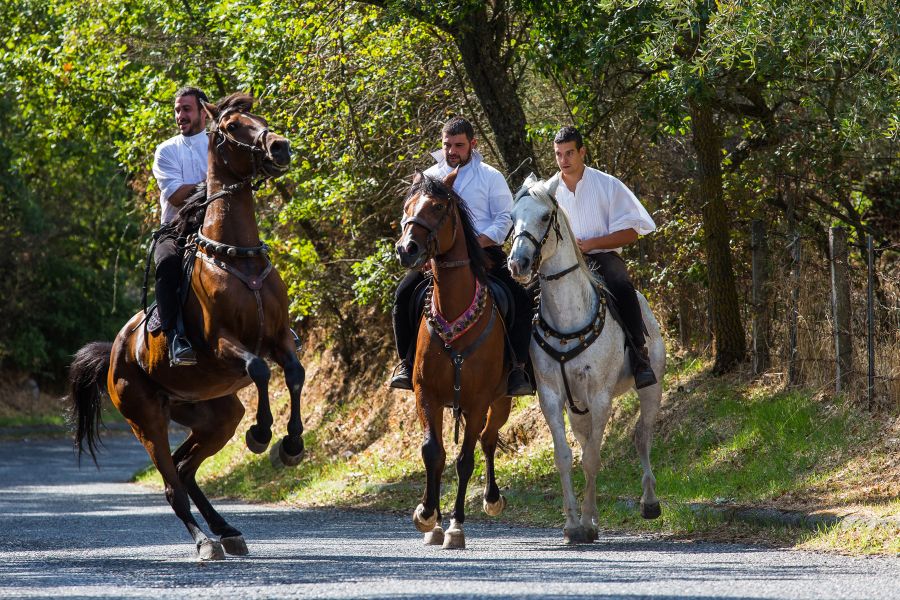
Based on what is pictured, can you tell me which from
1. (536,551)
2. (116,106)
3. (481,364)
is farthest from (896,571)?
(116,106)

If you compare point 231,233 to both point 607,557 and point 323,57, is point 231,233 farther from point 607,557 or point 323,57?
point 323,57

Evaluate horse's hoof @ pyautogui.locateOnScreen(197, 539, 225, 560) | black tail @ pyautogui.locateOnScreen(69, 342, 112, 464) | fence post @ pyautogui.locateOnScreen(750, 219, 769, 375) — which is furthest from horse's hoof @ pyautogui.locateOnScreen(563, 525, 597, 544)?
fence post @ pyautogui.locateOnScreen(750, 219, 769, 375)

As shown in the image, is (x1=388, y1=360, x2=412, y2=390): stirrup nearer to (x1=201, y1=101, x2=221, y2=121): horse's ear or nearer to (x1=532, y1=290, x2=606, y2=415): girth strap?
(x1=532, y1=290, x2=606, y2=415): girth strap

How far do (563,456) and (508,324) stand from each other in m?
1.20

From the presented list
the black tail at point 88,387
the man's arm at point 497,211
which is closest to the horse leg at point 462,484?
the man's arm at point 497,211

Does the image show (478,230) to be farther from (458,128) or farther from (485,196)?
(458,128)

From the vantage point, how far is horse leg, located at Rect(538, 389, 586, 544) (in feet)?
35.1

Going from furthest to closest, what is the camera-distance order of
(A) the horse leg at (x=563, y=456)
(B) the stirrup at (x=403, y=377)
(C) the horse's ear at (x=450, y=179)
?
(B) the stirrup at (x=403, y=377) < (A) the horse leg at (x=563, y=456) < (C) the horse's ear at (x=450, y=179)

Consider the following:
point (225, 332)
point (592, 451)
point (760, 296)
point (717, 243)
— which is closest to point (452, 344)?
point (592, 451)

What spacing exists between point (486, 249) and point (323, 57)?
23.4 ft

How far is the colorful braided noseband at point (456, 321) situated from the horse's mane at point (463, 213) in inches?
7.4

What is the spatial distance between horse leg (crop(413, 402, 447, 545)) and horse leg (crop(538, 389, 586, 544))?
0.94 metres

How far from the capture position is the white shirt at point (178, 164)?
11602 mm

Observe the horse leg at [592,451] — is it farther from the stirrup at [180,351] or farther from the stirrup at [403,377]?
the stirrup at [180,351]
